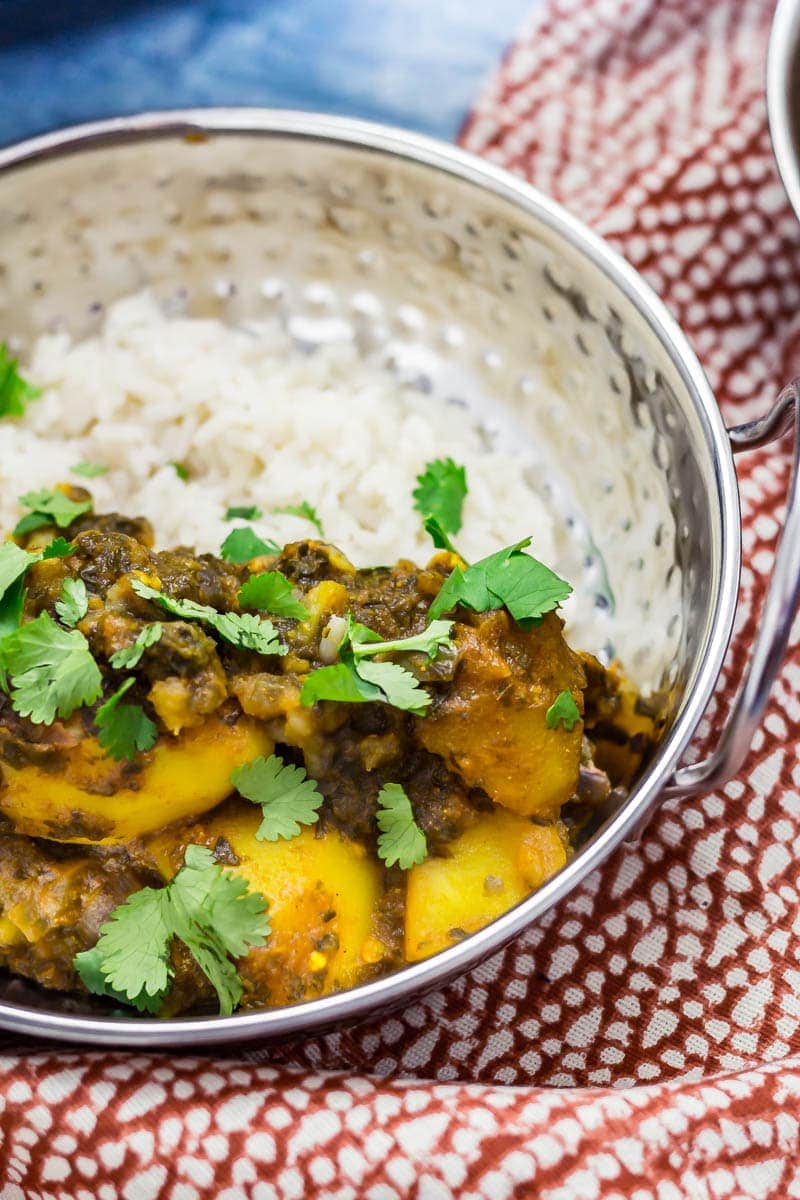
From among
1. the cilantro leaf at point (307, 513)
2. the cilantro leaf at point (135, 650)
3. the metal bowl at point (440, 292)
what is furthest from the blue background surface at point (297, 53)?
the cilantro leaf at point (135, 650)

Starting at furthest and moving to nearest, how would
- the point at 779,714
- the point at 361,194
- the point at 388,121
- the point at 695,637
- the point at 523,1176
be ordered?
1. the point at 388,121
2. the point at 361,194
3. the point at 779,714
4. the point at 695,637
5. the point at 523,1176

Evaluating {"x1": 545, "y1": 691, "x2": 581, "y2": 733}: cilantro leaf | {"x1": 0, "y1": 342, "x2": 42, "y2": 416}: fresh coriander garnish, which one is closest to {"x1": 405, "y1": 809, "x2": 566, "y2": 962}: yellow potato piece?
{"x1": 545, "y1": 691, "x2": 581, "y2": 733}: cilantro leaf

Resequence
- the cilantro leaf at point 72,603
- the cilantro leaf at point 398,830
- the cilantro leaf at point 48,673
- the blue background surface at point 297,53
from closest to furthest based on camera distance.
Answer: the cilantro leaf at point 48,673 < the cilantro leaf at point 72,603 < the cilantro leaf at point 398,830 < the blue background surface at point 297,53

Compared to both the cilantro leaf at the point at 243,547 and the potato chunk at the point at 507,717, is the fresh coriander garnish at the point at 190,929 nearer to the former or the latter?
the potato chunk at the point at 507,717

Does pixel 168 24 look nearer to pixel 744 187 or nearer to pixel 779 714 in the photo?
pixel 744 187

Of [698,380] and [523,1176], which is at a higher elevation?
[698,380]

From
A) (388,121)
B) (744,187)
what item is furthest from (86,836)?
(388,121)

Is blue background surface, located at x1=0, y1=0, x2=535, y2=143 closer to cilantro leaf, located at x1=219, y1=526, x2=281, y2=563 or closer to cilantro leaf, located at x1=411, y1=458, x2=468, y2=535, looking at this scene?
cilantro leaf, located at x1=411, y1=458, x2=468, y2=535
